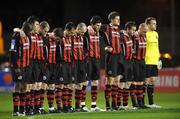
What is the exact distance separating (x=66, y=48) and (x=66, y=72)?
0.59 m

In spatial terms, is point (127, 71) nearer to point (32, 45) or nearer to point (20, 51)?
point (32, 45)

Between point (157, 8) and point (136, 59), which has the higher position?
point (157, 8)

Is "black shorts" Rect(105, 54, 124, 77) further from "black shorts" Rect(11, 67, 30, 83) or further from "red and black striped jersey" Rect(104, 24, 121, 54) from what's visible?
"black shorts" Rect(11, 67, 30, 83)

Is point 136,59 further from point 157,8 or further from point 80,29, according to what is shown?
point 157,8

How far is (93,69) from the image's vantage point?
67.9ft

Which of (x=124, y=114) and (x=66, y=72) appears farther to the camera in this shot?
(x=66, y=72)

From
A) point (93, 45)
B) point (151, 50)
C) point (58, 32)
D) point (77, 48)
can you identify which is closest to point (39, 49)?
point (58, 32)

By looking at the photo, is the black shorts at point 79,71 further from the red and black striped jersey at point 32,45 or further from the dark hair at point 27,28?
the dark hair at point 27,28

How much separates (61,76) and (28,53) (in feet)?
4.07

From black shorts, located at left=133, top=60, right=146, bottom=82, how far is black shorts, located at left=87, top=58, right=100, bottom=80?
1.15m

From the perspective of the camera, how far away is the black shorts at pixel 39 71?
19844 millimetres

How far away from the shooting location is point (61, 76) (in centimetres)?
2042

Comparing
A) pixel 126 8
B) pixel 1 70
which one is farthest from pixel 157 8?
pixel 1 70

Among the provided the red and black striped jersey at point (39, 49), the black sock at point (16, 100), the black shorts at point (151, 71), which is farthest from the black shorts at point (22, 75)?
the black shorts at point (151, 71)
